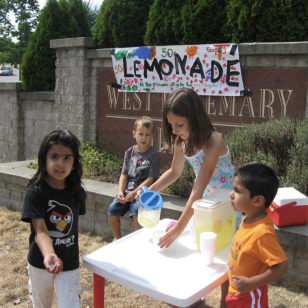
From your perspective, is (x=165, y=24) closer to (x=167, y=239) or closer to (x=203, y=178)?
(x=203, y=178)

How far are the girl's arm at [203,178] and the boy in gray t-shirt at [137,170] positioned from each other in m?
1.32

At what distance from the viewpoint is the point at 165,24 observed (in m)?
5.86

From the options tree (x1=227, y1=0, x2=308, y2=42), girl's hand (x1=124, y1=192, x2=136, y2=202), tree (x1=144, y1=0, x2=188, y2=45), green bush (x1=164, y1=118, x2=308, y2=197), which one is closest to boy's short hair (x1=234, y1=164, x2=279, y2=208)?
girl's hand (x1=124, y1=192, x2=136, y2=202)

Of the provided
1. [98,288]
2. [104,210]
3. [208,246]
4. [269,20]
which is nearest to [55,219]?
[98,288]

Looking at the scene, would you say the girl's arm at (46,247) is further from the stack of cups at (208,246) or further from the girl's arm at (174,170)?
the girl's arm at (174,170)

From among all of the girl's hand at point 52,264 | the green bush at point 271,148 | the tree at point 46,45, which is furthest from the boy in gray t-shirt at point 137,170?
the tree at point 46,45

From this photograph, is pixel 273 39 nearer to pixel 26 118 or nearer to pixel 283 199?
pixel 283 199

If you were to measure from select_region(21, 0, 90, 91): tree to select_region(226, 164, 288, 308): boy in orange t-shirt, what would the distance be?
6.88m

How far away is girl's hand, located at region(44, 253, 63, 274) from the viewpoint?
1805 mm

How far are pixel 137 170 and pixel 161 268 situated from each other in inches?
72.0

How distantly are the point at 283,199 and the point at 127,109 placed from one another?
3.43 meters

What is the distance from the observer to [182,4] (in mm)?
5816

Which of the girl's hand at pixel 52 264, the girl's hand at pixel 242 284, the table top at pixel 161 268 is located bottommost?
the table top at pixel 161 268

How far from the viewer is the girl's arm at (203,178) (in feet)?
6.97
